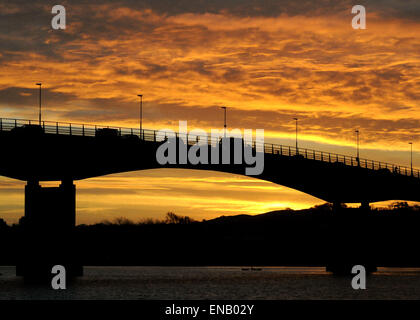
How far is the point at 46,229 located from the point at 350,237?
1943 inches

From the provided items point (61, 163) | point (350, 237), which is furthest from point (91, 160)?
point (350, 237)

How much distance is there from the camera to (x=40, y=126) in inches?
3292

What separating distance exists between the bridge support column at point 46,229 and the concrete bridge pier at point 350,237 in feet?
150

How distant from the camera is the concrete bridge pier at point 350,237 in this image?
375 feet

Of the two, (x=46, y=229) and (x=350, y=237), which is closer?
(x=46, y=229)

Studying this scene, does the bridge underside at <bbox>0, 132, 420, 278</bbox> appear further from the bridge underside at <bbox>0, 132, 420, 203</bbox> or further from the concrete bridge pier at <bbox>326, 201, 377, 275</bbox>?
the concrete bridge pier at <bbox>326, 201, 377, 275</bbox>

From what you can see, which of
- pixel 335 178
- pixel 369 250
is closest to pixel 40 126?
pixel 335 178

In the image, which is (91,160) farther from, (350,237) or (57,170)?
(350,237)

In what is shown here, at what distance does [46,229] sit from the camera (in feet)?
278

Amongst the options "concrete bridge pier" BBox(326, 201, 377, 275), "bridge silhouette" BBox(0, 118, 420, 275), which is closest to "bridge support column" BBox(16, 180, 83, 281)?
"bridge silhouette" BBox(0, 118, 420, 275)

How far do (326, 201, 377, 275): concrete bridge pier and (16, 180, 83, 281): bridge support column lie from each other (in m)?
45.7
